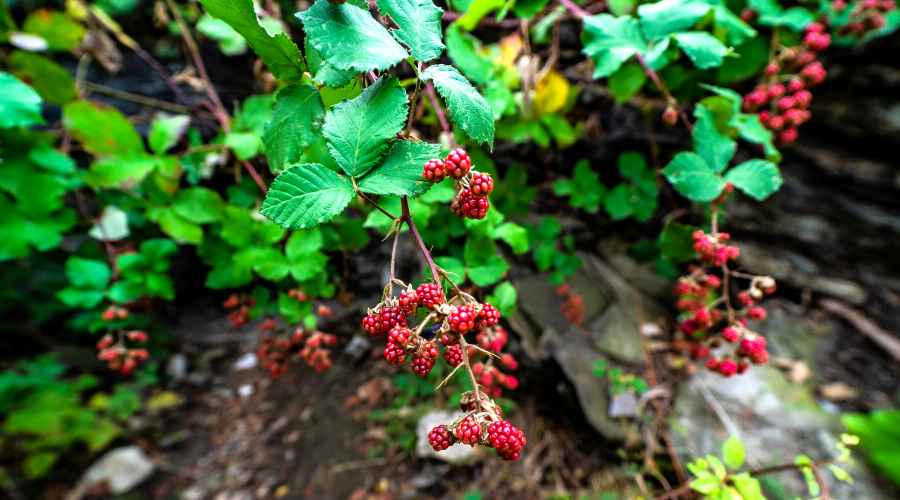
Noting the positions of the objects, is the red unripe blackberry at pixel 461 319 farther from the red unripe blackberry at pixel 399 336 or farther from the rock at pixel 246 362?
the rock at pixel 246 362

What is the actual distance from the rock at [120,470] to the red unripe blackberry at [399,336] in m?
2.62

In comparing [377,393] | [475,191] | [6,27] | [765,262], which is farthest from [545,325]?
[6,27]

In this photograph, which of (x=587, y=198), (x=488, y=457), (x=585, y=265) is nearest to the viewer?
(x=587, y=198)

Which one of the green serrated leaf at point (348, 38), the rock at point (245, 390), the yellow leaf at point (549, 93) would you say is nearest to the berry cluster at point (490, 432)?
the green serrated leaf at point (348, 38)

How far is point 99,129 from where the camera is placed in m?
1.25

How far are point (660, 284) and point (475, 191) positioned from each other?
200cm

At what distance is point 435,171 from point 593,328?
1.75 meters

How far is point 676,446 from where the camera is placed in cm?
164

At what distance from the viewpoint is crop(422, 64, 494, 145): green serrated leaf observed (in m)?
0.54

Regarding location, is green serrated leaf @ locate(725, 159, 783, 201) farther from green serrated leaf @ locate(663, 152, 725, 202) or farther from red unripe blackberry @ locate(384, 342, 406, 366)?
red unripe blackberry @ locate(384, 342, 406, 366)

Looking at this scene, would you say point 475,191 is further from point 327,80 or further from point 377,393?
point 377,393

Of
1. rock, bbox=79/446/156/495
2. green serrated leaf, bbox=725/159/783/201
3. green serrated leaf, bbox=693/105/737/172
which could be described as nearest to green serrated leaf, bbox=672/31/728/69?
green serrated leaf, bbox=693/105/737/172

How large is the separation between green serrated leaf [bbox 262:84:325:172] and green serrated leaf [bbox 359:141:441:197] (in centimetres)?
20

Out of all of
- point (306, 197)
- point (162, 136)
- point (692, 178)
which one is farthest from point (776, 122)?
point (162, 136)
